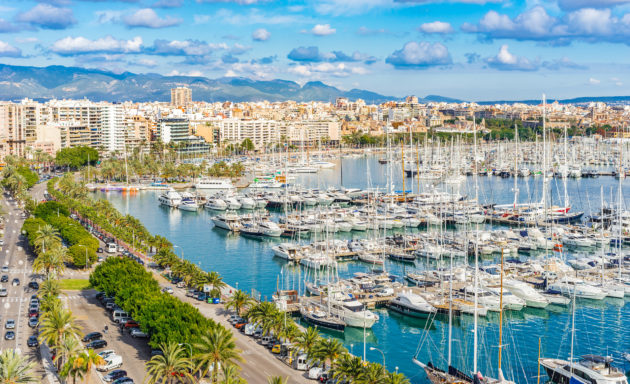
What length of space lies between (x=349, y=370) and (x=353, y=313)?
9.00m

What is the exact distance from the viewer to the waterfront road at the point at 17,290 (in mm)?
25203

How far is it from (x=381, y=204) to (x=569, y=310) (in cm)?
3181

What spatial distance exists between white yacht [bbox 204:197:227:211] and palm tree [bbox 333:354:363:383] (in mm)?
44792

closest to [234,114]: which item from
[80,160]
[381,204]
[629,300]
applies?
[80,160]

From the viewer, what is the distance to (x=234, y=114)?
591ft

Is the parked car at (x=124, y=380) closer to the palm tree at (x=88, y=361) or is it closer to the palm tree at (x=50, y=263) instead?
the palm tree at (x=88, y=361)

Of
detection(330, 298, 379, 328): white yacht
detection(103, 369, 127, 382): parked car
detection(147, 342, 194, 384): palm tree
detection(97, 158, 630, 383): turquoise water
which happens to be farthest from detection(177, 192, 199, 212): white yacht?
detection(147, 342, 194, 384): palm tree

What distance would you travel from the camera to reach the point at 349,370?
70.6 feet

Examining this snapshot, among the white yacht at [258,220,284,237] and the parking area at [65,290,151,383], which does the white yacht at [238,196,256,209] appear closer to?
the white yacht at [258,220,284,237]

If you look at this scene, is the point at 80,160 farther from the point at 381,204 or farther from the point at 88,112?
the point at 381,204

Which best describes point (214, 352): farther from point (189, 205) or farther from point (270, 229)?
point (189, 205)

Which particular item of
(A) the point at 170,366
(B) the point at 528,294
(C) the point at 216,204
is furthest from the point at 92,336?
(C) the point at 216,204

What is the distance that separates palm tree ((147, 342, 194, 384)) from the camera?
20484 millimetres

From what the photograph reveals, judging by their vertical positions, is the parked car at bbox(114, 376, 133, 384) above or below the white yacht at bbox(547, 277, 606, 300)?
below
